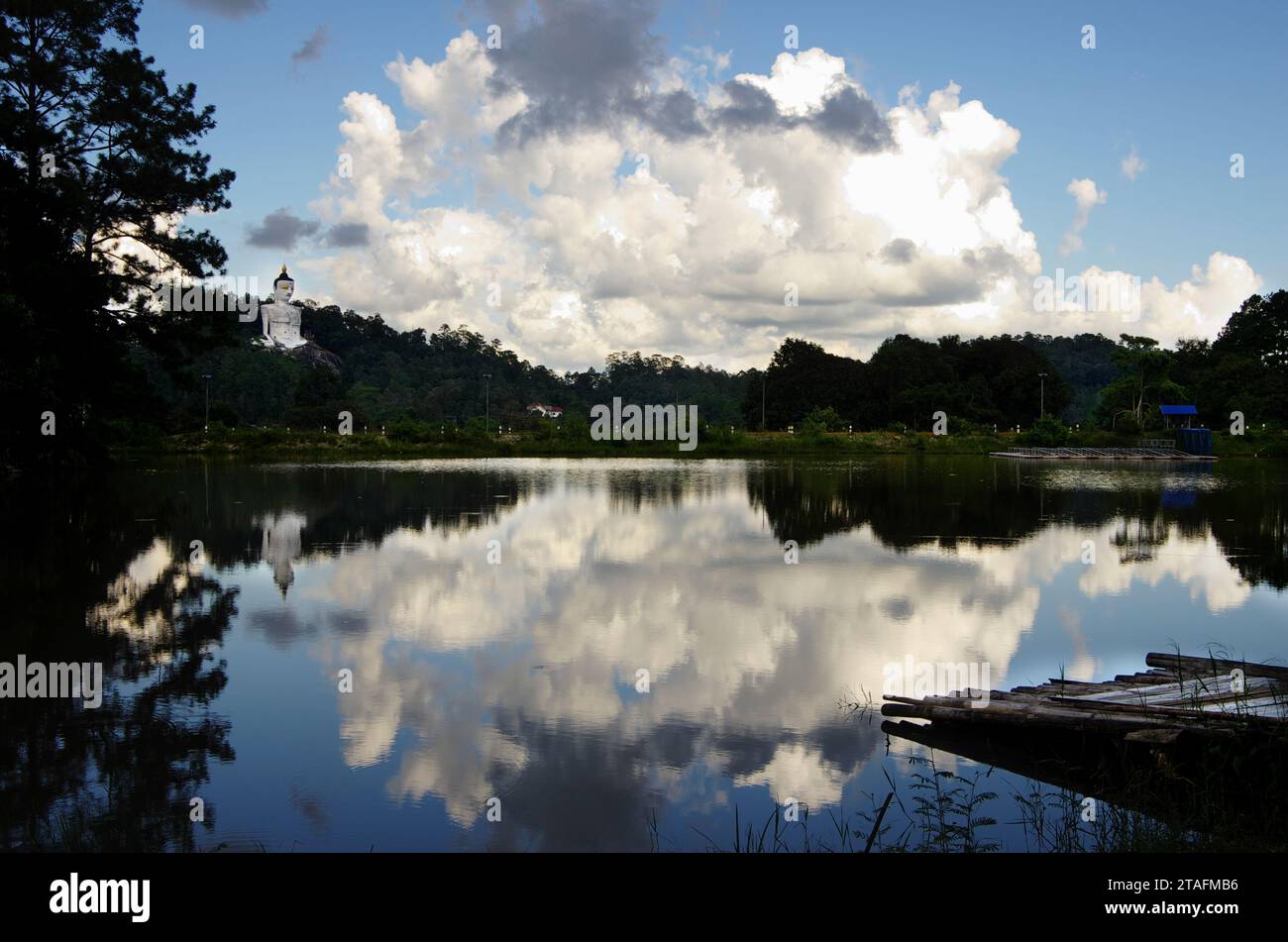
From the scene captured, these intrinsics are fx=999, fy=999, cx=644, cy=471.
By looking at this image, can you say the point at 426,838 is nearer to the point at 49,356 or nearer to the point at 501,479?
the point at 49,356

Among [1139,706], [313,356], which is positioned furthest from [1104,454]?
[313,356]

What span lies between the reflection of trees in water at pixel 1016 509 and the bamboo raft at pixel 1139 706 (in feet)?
25.7

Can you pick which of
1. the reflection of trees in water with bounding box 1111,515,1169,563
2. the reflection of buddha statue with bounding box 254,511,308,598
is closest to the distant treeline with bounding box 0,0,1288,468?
the reflection of buddha statue with bounding box 254,511,308,598

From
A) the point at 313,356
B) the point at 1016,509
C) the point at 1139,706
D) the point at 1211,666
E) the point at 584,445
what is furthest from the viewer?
the point at 313,356

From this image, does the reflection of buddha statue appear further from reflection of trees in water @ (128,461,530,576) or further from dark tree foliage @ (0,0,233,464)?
dark tree foliage @ (0,0,233,464)

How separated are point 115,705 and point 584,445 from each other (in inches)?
2035

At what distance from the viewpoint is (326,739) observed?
7.23 m

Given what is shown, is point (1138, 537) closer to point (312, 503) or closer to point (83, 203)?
point (312, 503)

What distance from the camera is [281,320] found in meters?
102

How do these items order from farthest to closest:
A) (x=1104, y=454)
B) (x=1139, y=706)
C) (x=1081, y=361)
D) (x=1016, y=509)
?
(x=1081, y=361) → (x=1104, y=454) → (x=1016, y=509) → (x=1139, y=706)

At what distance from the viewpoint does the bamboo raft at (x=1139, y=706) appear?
6309 millimetres

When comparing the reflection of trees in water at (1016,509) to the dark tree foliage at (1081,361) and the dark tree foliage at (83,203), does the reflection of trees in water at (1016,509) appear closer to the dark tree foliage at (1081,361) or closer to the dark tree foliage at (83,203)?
the dark tree foliage at (83,203)

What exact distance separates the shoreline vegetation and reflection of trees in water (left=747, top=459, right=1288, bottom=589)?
66.3 ft

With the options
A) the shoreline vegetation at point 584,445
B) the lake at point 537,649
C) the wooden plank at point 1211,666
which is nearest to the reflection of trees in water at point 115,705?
the lake at point 537,649
